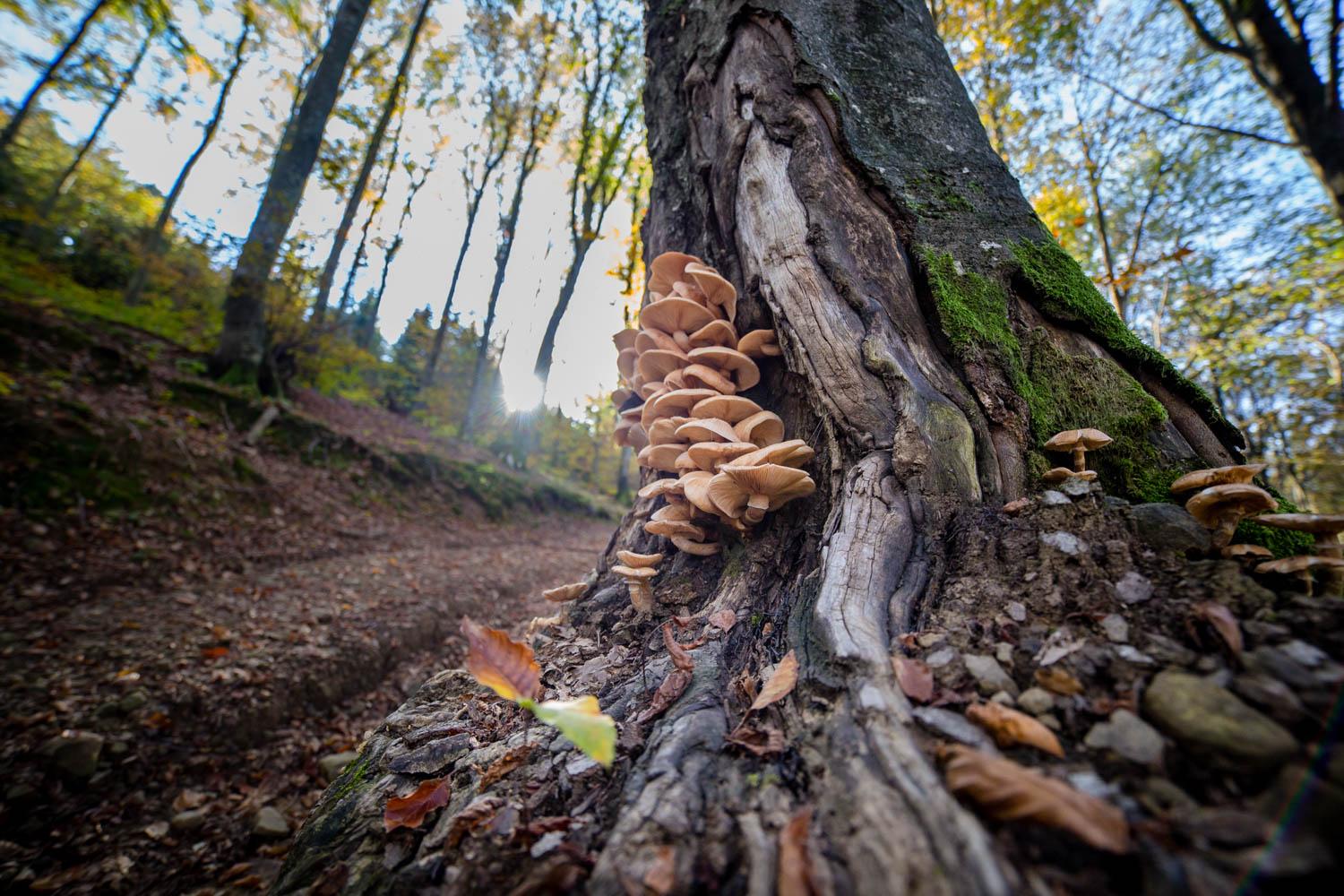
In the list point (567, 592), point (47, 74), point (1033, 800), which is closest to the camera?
point (1033, 800)

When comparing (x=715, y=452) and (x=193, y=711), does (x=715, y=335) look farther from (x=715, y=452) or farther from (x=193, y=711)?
(x=193, y=711)

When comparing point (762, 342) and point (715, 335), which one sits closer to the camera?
point (762, 342)

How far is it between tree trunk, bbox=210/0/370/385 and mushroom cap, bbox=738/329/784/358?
31.0ft

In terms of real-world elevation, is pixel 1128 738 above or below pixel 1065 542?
below

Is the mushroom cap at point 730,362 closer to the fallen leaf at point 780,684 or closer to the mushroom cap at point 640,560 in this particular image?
the mushroom cap at point 640,560

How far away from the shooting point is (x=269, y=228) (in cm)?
841

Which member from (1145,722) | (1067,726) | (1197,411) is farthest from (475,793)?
(1197,411)

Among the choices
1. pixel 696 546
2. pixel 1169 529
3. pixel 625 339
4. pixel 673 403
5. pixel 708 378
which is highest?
pixel 625 339

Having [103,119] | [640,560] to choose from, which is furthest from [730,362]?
[103,119]

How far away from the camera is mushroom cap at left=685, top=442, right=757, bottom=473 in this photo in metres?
2.12

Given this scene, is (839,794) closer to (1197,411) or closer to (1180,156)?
(1197,411)

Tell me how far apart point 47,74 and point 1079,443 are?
2392 centimetres

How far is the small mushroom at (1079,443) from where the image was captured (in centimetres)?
163

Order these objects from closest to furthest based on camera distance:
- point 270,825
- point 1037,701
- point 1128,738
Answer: point 1128,738 → point 1037,701 → point 270,825
